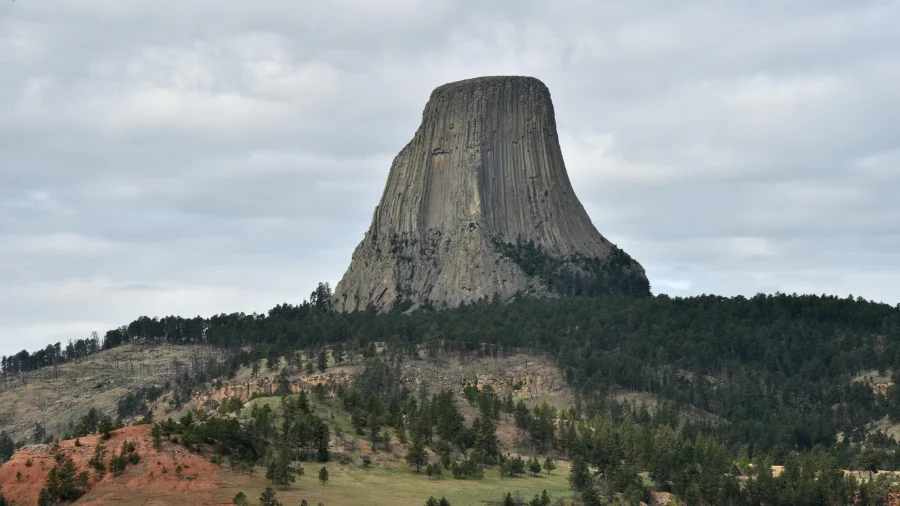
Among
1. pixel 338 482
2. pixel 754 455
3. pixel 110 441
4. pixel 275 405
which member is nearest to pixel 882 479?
pixel 754 455

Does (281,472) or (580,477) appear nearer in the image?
(281,472)

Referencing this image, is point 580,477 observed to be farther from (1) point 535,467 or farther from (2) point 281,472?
(2) point 281,472

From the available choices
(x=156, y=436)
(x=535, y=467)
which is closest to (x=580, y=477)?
(x=535, y=467)

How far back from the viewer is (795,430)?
173125mm

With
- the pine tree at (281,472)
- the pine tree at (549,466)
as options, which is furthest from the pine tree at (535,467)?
the pine tree at (281,472)

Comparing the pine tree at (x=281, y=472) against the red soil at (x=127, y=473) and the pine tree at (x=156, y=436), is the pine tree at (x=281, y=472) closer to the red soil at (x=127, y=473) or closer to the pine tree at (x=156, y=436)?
the red soil at (x=127, y=473)

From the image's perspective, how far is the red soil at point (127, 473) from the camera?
373 feet

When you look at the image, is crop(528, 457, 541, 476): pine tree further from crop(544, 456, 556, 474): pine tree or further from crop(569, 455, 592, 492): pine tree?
crop(569, 455, 592, 492): pine tree

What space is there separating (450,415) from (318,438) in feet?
75.8

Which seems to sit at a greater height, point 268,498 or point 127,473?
point 127,473

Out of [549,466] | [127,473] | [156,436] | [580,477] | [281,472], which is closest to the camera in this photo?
[127,473]

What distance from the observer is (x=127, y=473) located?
11694cm

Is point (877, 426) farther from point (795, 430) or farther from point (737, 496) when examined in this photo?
point (737, 496)

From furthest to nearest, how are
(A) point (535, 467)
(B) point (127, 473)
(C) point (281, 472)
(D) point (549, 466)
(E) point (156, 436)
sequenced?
(D) point (549, 466) < (A) point (535, 467) < (E) point (156, 436) < (C) point (281, 472) < (B) point (127, 473)
